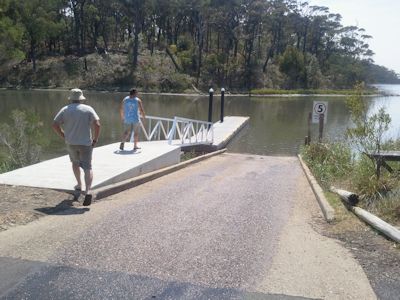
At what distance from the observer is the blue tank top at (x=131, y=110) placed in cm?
1116

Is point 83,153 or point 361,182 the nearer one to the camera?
point 83,153

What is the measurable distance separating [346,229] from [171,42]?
259 ft

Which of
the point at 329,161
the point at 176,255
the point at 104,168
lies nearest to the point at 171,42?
the point at 329,161

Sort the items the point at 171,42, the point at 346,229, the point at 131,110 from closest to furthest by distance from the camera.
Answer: the point at 346,229, the point at 131,110, the point at 171,42

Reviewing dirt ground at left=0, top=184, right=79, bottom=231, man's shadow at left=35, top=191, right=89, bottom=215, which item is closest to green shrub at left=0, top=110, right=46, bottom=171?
dirt ground at left=0, top=184, right=79, bottom=231

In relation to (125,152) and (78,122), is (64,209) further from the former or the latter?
(125,152)

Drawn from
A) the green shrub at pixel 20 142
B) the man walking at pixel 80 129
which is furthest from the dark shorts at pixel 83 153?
the green shrub at pixel 20 142

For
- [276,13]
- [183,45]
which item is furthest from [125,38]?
[276,13]

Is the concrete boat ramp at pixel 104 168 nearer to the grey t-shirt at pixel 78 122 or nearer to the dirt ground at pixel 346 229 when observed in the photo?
the dirt ground at pixel 346 229

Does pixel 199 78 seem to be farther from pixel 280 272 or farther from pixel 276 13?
pixel 280 272

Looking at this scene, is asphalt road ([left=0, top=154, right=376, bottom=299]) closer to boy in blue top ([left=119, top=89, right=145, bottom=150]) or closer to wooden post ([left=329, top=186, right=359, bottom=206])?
wooden post ([left=329, top=186, right=359, bottom=206])

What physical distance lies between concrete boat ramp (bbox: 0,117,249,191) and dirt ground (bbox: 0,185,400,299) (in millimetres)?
390

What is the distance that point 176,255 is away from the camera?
15.0 feet

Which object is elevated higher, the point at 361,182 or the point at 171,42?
the point at 171,42
